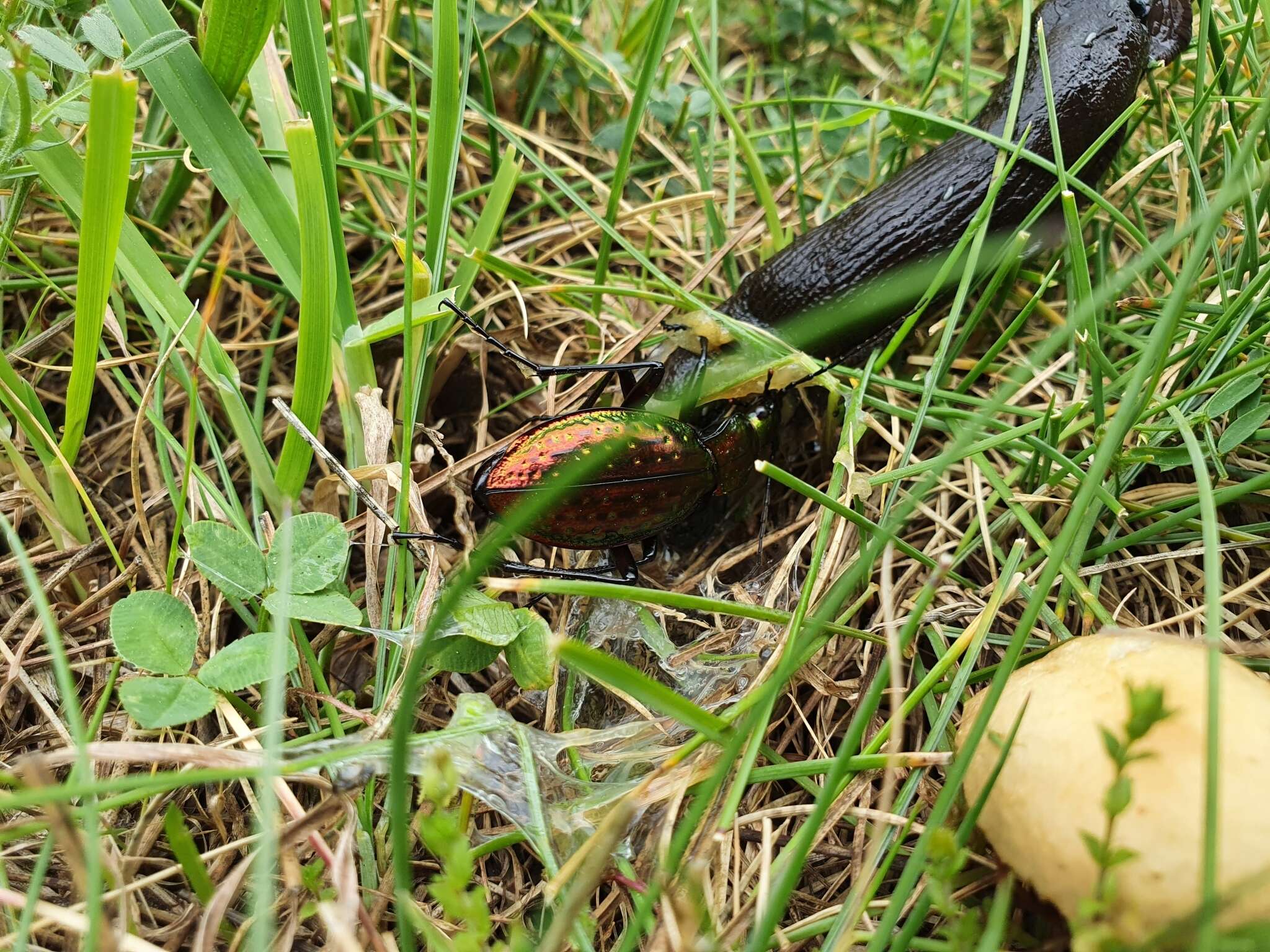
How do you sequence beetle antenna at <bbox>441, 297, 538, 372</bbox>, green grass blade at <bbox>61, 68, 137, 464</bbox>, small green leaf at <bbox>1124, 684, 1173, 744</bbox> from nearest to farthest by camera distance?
small green leaf at <bbox>1124, 684, 1173, 744</bbox>, green grass blade at <bbox>61, 68, 137, 464</bbox>, beetle antenna at <bbox>441, 297, 538, 372</bbox>

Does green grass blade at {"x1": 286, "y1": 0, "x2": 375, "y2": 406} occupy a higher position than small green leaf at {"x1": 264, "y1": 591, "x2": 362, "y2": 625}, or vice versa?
green grass blade at {"x1": 286, "y1": 0, "x2": 375, "y2": 406}

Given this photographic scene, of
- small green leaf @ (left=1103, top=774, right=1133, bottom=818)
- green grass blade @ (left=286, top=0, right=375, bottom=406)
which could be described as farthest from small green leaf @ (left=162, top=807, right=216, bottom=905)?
small green leaf @ (left=1103, top=774, right=1133, bottom=818)

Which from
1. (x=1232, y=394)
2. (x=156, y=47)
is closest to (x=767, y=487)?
(x=1232, y=394)

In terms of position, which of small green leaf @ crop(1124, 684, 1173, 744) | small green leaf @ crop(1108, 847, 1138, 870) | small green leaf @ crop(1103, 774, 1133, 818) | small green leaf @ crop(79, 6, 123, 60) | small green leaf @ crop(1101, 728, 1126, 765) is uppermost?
small green leaf @ crop(79, 6, 123, 60)

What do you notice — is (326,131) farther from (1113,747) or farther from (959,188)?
(1113,747)

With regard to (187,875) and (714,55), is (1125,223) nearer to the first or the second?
(714,55)

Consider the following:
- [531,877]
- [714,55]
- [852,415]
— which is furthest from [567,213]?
[531,877]

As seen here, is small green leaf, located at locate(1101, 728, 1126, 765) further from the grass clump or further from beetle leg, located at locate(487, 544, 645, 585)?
beetle leg, located at locate(487, 544, 645, 585)

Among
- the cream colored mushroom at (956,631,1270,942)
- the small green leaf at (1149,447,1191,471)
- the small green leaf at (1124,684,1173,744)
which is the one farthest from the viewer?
the small green leaf at (1149,447,1191,471)
